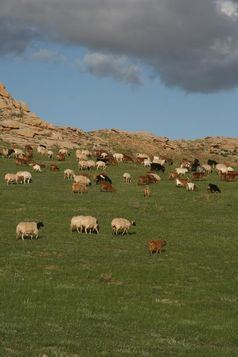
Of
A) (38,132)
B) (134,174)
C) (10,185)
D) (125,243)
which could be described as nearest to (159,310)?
(125,243)

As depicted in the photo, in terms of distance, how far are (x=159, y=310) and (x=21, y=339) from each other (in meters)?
6.79

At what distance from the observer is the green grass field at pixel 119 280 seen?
17500mm

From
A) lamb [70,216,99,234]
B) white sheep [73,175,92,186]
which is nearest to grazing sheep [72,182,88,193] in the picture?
white sheep [73,175,92,186]

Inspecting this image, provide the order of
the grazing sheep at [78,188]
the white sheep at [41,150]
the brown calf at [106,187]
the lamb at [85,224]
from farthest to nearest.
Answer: the white sheep at [41,150] → the brown calf at [106,187] → the grazing sheep at [78,188] → the lamb at [85,224]

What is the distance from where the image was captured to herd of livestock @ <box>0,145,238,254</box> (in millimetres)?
35281

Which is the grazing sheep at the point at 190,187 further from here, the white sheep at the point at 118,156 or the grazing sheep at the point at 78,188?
the white sheep at the point at 118,156

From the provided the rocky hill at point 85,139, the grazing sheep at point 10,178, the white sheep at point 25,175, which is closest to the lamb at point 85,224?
the grazing sheep at point 10,178

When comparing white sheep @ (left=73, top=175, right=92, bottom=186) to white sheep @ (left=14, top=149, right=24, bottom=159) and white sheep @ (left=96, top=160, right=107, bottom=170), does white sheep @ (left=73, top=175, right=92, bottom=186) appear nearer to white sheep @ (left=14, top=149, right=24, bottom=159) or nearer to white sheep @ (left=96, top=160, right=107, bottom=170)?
white sheep @ (left=96, top=160, right=107, bottom=170)

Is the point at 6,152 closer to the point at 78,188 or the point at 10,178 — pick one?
the point at 10,178

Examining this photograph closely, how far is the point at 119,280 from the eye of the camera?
84.2 feet

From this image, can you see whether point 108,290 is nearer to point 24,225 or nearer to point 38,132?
point 24,225

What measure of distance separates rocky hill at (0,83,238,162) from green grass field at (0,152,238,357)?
1259 inches

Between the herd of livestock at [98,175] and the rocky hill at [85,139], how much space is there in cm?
677

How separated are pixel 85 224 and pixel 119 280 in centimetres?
986
